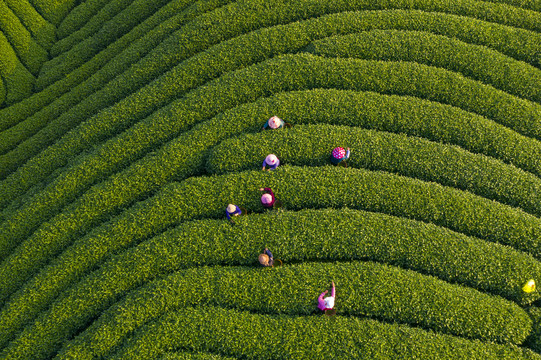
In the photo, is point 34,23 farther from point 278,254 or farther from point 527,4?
point 527,4

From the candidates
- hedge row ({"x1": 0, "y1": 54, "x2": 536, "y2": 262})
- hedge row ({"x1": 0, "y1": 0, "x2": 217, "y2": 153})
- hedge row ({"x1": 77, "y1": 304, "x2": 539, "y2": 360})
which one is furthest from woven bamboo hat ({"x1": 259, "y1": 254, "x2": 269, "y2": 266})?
hedge row ({"x1": 0, "y1": 0, "x2": 217, "y2": 153})

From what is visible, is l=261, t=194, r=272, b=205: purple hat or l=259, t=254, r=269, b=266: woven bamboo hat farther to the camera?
l=261, t=194, r=272, b=205: purple hat

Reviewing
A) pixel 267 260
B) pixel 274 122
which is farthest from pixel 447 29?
pixel 267 260

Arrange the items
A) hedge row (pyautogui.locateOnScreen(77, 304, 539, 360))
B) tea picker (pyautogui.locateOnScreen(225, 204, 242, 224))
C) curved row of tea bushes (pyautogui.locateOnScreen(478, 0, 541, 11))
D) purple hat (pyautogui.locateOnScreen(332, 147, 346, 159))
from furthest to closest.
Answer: curved row of tea bushes (pyautogui.locateOnScreen(478, 0, 541, 11)) → purple hat (pyautogui.locateOnScreen(332, 147, 346, 159)) → tea picker (pyautogui.locateOnScreen(225, 204, 242, 224)) → hedge row (pyautogui.locateOnScreen(77, 304, 539, 360))

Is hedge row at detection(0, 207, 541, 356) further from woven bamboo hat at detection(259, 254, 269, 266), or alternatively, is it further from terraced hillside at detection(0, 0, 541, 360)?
woven bamboo hat at detection(259, 254, 269, 266)

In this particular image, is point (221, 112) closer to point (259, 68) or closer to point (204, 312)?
point (259, 68)

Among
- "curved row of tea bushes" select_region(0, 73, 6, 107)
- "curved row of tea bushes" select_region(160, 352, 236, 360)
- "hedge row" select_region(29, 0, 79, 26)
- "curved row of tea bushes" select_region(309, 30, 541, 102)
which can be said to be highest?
"curved row of tea bushes" select_region(309, 30, 541, 102)

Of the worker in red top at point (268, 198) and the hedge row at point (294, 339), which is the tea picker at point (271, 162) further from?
the hedge row at point (294, 339)

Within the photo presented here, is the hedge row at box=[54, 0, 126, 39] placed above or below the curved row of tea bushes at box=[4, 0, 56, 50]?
above
